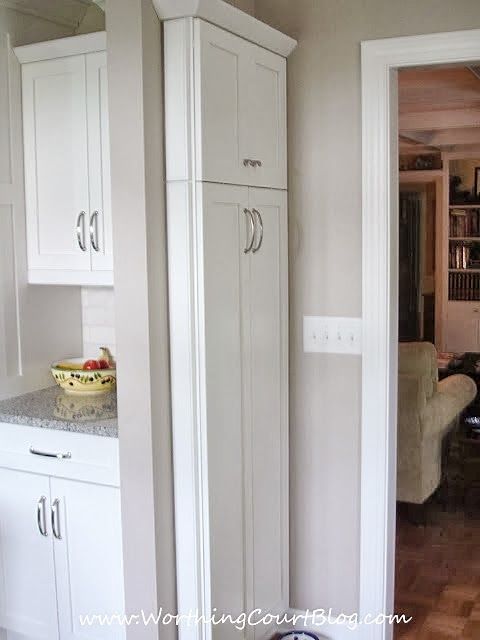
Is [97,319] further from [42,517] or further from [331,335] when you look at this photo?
[331,335]

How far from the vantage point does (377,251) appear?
2.90m

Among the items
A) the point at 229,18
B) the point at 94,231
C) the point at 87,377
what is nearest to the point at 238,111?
the point at 229,18

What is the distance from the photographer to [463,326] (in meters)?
7.88

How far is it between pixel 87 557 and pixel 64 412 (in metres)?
0.51

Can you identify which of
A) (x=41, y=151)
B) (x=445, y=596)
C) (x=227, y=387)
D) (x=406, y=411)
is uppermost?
(x=41, y=151)

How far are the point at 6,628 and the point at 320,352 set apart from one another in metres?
1.55

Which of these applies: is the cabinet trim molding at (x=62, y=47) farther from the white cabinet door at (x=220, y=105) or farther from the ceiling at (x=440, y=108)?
the ceiling at (x=440, y=108)

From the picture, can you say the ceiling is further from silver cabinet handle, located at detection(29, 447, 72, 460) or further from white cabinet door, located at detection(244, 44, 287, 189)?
silver cabinet handle, located at detection(29, 447, 72, 460)

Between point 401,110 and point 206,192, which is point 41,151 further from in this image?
point 401,110

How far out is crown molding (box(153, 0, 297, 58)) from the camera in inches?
95.3

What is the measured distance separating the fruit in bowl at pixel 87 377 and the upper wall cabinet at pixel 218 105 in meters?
0.95

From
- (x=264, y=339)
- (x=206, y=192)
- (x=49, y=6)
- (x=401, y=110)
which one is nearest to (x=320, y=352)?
(x=264, y=339)

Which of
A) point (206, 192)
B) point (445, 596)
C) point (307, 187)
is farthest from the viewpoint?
point (445, 596)

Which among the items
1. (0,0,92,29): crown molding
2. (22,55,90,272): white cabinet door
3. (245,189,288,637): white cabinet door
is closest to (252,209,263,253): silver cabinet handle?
(245,189,288,637): white cabinet door
